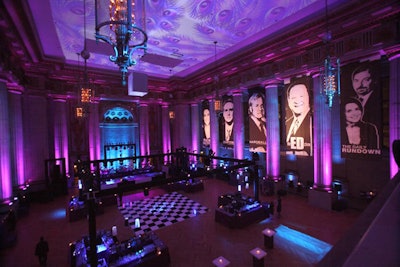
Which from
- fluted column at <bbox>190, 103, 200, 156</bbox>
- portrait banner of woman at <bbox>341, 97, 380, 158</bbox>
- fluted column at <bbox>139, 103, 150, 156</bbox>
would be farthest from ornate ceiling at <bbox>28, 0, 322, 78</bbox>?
fluted column at <bbox>190, 103, 200, 156</bbox>

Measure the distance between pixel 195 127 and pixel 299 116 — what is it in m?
9.36

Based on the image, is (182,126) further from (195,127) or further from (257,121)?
(257,121)

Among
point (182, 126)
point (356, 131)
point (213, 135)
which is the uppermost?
point (182, 126)

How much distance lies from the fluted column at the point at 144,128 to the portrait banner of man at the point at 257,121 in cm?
850

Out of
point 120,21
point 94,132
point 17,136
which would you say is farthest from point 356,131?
point 17,136

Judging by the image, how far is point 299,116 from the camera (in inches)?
402

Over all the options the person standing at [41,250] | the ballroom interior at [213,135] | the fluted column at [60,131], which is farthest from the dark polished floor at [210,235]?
the fluted column at [60,131]

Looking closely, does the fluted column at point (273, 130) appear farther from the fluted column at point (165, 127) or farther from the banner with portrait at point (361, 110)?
the fluted column at point (165, 127)

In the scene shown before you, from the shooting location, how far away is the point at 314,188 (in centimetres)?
964

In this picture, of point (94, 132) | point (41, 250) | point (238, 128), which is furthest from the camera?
point (94, 132)

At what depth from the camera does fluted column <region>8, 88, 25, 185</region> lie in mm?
10680

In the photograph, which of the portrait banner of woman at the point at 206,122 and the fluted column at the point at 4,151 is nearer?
the fluted column at the point at 4,151

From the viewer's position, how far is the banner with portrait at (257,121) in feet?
39.9

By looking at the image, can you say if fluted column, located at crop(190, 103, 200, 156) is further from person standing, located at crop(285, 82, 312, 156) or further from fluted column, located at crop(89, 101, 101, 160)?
person standing, located at crop(285, 82, 312, 156)
